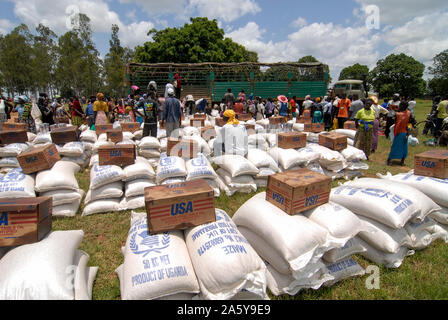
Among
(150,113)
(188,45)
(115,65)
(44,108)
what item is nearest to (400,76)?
(188,45)

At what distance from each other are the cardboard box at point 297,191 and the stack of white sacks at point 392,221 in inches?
19.7

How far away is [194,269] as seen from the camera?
5.96 feet

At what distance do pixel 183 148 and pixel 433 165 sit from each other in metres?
3.67

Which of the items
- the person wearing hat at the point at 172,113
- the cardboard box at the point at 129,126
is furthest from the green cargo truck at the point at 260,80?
the person wearing hat at the point at 172,113

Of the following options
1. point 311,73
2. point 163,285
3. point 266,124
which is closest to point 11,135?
point 163,285

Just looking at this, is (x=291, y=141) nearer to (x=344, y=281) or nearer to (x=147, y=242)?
(x=344, y=281)

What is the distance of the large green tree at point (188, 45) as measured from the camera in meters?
22.7

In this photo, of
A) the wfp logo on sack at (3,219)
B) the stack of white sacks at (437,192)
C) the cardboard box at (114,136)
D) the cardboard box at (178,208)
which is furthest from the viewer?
the cardboard box at (114,136)

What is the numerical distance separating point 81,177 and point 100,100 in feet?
10.3

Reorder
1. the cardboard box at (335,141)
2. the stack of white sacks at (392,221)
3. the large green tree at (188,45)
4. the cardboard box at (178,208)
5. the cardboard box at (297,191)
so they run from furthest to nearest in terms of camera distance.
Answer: the large green tree at (188,45) < the cardboard box at (335,141) < the stack of white sacks at (392,221) < the cardboard box at (297,191) < the cardboard box at (178,208)

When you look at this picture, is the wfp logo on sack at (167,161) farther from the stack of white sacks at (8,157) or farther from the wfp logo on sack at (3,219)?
the stack of white sacks at (8,157)

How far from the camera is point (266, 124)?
8859 millimetres

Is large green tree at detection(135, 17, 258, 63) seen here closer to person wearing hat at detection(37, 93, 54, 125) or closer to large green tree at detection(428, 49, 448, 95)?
person wearing hat at detection(37, 93, 54, 125)

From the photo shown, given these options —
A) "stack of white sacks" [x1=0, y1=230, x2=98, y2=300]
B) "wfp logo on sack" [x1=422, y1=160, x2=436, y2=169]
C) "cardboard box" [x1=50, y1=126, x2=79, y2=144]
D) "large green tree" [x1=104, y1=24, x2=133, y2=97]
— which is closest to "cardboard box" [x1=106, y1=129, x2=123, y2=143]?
"cardboard box" [x1=50, y1=126, x2=79, y2=144]
